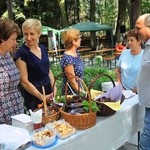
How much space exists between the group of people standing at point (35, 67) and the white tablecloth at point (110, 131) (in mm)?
172

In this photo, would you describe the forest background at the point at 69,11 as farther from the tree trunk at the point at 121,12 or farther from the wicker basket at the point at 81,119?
the wicker basket at the point at 81,119

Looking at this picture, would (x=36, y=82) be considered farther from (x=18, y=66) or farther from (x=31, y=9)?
(x=31, y=9)

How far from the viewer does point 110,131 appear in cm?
258

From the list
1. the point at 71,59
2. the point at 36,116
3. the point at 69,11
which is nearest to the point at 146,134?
the point at 71,59

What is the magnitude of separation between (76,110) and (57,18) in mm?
24070

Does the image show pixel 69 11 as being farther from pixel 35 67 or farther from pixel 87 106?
pixel 87 106

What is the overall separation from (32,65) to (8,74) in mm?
362

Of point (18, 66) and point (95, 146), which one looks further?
point (18, 66)

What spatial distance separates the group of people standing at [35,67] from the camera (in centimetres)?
241

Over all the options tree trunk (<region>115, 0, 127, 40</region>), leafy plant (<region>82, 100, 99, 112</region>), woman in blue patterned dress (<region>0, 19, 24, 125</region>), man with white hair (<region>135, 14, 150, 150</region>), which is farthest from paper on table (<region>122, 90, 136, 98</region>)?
tree trunk (<region>115, 0, 127, 40</region>)

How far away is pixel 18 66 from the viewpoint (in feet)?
8.80

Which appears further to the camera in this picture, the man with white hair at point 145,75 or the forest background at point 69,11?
the forest background at point 69,11

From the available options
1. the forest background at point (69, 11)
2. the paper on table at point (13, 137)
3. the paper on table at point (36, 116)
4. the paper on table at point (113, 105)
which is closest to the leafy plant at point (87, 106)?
the paper on table at point (113, 105)

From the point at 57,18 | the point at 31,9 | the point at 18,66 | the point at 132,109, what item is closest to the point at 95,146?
the point at 132,109
